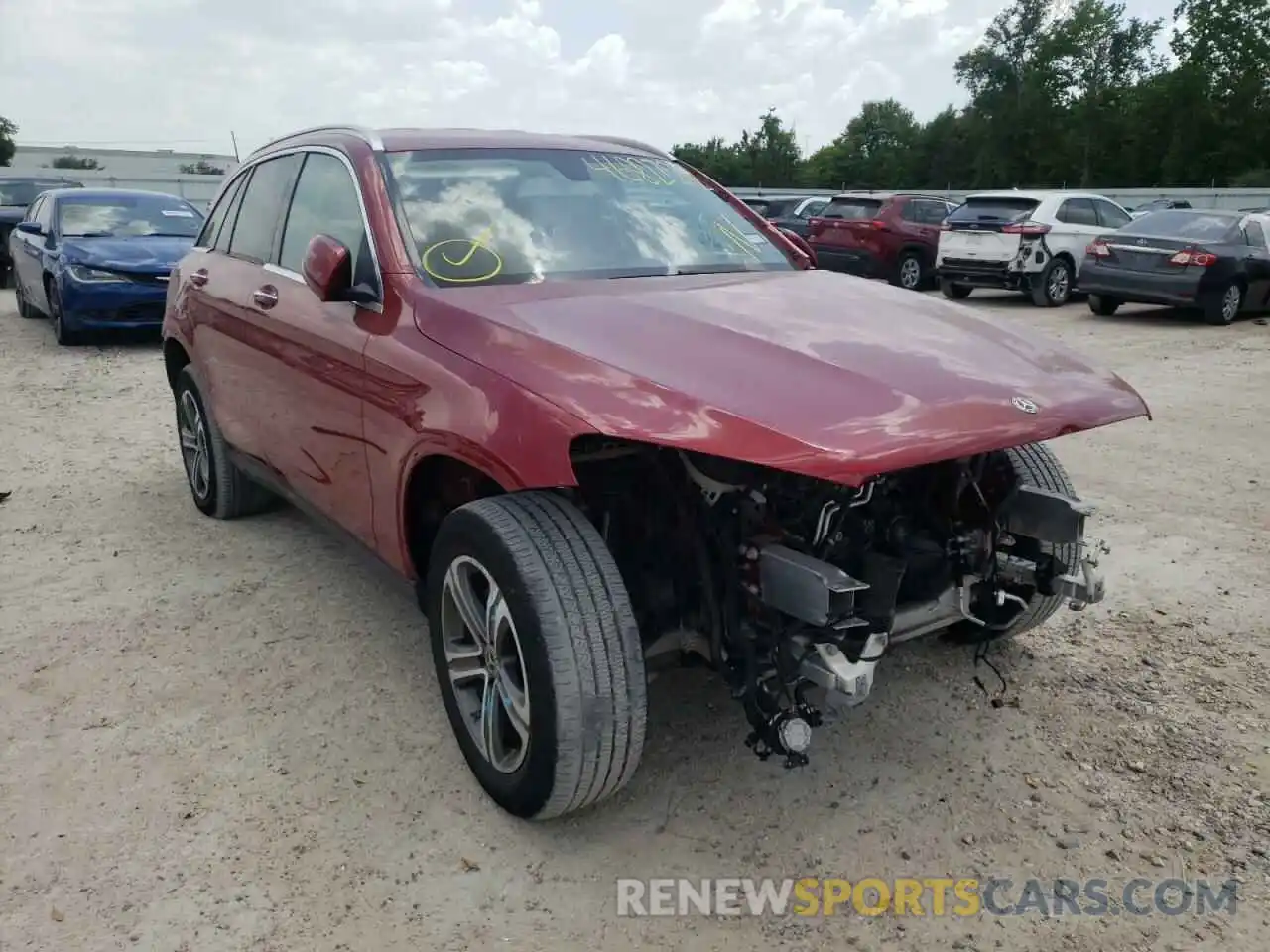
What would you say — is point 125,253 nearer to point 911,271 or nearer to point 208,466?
point 208,466

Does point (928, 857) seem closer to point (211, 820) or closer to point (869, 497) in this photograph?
point (869, 497)

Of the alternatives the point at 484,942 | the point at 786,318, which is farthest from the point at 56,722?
the point at 786,318

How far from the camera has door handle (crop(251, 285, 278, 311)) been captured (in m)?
3.96

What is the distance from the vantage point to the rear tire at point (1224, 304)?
12320 millimetres

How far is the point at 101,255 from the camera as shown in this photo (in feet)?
34.4

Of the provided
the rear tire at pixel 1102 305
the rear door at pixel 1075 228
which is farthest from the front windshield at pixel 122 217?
the rear door at pixel 1075 228

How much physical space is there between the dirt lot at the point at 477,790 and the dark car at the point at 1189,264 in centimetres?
880

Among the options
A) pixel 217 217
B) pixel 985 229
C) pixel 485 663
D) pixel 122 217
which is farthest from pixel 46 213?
pixel 985 229

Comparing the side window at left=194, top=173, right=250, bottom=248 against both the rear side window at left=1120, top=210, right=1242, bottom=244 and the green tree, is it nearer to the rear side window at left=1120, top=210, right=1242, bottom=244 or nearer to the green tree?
the rear side window at left=1120, top=210, right=1242, bottom=244

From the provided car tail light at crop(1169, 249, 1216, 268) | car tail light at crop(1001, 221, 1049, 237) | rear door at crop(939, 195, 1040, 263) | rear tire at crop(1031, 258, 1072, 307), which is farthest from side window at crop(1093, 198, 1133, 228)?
car tail light at crop(1169, 249, 1216, 268)

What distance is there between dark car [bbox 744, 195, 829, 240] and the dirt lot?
54.7 ft

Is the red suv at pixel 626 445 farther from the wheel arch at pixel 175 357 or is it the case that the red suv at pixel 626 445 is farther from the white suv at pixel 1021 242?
the white suv at pixel 1021 242

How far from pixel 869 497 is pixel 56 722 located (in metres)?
2.66

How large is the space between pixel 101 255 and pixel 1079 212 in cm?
1263
